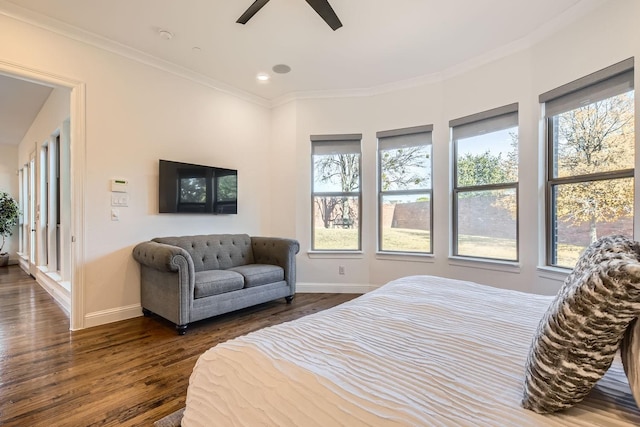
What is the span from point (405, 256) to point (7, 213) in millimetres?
7949

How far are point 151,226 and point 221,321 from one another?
1.34 metres

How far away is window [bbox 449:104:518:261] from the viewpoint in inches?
127

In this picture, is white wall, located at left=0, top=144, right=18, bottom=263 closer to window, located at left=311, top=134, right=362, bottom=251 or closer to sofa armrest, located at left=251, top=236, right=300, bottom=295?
sofa armrest, located at left=251, top=236, right=300, bottom=295

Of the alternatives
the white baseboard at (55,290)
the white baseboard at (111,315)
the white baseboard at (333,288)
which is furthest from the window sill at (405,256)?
the white baseboard at (55,290)

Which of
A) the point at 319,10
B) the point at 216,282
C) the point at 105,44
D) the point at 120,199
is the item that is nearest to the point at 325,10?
the point at 319,10

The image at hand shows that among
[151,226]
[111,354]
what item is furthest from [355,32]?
[111,354]

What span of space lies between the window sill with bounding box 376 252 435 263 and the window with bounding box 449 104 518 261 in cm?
34

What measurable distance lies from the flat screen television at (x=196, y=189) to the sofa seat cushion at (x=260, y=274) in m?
0.93

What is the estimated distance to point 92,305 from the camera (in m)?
2.92

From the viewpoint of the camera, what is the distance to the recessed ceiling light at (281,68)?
3564 mm

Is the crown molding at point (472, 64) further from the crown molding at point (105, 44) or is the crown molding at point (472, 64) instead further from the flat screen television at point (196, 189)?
the flat screen television at point (196, 189)

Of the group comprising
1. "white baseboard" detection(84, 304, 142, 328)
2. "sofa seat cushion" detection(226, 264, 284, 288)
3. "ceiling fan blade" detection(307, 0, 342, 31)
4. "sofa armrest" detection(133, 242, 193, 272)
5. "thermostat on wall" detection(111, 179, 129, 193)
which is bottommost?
"white baseboard" detection(84, 304, 142, 328)

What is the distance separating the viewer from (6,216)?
20.1ft

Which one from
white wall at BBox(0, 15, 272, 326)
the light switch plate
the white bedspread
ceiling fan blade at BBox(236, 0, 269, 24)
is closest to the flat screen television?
white wall at BBox(0, 15, 272, 326)
